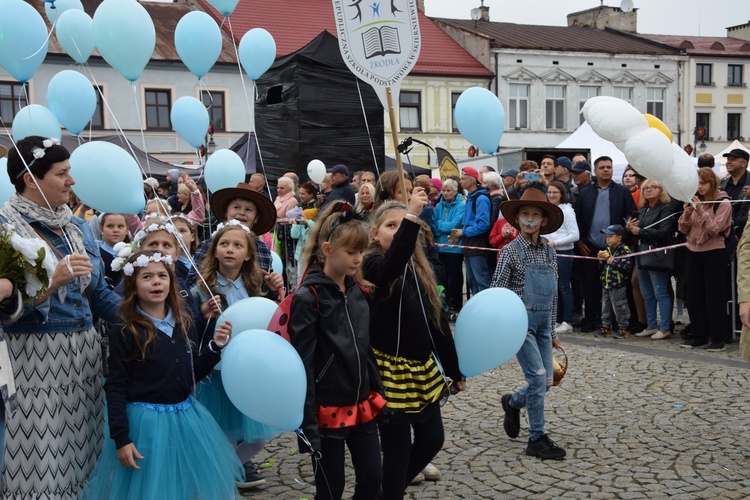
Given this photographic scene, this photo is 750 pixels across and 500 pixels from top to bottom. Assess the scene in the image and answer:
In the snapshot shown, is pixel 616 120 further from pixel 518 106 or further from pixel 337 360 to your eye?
pixel 518 106

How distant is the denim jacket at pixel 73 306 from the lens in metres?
3.73

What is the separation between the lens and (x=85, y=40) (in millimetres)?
7480

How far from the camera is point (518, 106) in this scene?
122ft

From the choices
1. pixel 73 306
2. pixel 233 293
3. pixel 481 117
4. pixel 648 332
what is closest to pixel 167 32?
pixel 648 332

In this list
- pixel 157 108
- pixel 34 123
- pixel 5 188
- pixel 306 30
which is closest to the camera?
pixel 5 188

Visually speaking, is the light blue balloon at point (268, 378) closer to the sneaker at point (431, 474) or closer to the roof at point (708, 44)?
the sneaker at point (431, 474)

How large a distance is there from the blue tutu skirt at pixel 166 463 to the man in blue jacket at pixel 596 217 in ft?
24.5

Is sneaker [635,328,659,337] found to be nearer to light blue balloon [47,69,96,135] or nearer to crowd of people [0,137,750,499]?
crowd of people [0,137,750,499]

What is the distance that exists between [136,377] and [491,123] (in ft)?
9.62

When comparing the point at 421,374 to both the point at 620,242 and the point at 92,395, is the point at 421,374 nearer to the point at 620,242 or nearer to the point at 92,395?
the point at 92,395

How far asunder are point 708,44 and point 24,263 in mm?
47441

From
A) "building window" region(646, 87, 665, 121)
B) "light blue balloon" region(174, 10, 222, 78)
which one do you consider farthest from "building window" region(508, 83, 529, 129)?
"light blue balloon" region(174, 10, 222, 78)

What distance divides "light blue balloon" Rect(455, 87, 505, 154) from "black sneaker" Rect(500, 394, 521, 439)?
178cm

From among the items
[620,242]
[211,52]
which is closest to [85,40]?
[211,52]
